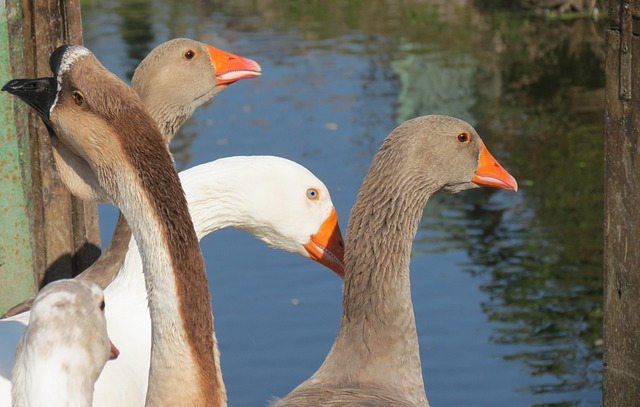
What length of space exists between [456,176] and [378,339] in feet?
2.80

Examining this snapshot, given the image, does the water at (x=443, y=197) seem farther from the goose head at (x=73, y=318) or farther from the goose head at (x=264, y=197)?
the goose head at (x=73, y=318)

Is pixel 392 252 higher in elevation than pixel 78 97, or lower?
lower

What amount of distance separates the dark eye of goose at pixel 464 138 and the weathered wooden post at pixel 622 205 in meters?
0.74

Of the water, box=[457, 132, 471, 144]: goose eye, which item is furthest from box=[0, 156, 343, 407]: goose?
the water

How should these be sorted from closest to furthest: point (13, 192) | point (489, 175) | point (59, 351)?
point (59, 351)
point (489, 175)
point (13, 192)

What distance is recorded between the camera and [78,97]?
3.56 metres

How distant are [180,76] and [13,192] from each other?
0.98 meters

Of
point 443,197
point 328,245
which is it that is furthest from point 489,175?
point 443,197

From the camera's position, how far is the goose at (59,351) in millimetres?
3197

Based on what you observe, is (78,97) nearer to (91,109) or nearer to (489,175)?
(91,109)

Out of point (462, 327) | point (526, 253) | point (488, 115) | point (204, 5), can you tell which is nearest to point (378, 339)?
point (462, 327)

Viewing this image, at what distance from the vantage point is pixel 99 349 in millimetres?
3354

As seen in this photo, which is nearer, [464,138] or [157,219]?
[157,219]

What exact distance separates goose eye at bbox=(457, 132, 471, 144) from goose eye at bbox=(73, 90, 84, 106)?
1.96m
